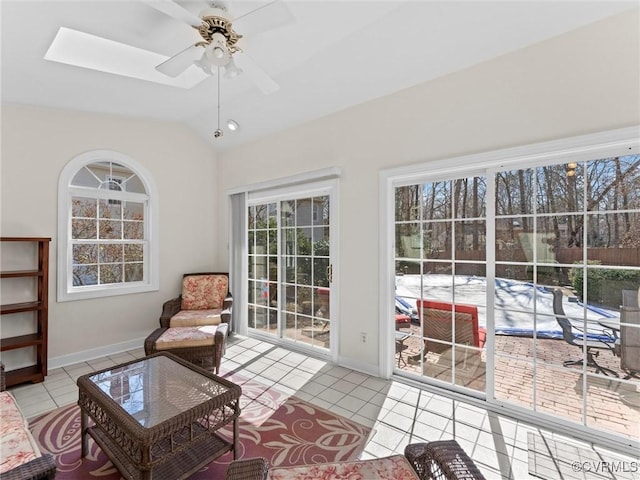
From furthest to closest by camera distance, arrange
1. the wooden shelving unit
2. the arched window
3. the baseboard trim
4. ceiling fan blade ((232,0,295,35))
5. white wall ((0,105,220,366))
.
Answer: the arched window < the baseboard trim < white wall ((0,105,220,366)) < the wooden shelving unit < ceiling fan blade ((232,0,295,35))

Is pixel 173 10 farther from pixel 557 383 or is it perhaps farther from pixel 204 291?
pixel 557 383

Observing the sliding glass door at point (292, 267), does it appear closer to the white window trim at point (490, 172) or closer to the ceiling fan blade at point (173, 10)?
the white window trim at point (490, 172)

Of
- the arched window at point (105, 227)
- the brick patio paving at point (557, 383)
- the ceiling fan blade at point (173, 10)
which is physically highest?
the ceiling fan blade at point (173, 10)

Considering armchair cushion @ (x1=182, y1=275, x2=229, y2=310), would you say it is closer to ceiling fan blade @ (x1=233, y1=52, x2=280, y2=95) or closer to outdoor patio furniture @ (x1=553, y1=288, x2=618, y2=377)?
ceiling fan blade @ (x1=233, y1=52, x2=280, y2=95)

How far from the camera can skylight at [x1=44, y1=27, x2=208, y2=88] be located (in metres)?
2.72

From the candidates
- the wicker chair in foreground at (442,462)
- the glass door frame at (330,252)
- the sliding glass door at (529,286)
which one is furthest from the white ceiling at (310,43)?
the wicker chair in foreground at (442,462)

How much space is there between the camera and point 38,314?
331cm

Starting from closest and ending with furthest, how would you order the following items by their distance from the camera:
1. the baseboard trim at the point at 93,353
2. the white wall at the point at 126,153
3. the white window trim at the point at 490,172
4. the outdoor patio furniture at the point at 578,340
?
the white window trim at the point at 490,172
the outdoor patio furniture at the point at 578,340
the white wall at the point at 126,153
the baseboard trim at the point at 93,353

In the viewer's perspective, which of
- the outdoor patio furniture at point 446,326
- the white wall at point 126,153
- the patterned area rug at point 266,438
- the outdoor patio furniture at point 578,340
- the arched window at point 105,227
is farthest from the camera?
the arched window at point 105,227

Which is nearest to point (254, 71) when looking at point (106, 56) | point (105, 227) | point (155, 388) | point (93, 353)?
point (106, 56)

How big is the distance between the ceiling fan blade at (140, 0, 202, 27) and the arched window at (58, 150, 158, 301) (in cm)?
265

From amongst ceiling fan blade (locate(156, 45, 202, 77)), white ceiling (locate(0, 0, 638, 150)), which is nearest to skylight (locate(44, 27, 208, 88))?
white ceiling (locate(0, 0, 638, 150))

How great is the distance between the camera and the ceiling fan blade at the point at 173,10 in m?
1.65

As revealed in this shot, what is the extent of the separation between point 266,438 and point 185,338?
4.75 ft
